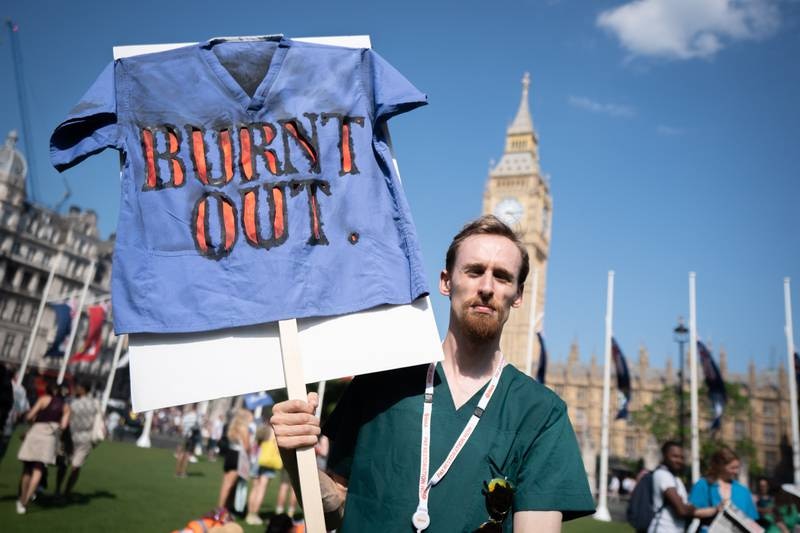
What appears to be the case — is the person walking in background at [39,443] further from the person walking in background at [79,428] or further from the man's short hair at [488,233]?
the man's short hair at [488,233]

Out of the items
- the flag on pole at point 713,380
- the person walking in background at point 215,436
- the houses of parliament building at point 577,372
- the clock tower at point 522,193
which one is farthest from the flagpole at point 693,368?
the clock tower at point 522,193

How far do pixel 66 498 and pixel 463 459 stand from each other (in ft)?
31.8

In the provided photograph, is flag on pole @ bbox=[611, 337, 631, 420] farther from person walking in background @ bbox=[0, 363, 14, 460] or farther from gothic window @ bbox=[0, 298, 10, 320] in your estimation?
gothic window @ bbox=[0, 298, 10, 320]

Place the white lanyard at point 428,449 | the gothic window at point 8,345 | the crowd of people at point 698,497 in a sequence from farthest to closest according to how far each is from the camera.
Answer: the gothic window at point 8,345
the crowd of people at point 698,497
the white lanyard at point 428,449

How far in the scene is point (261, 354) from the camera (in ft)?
7.99

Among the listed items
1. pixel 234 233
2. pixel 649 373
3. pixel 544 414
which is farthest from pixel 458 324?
pixel 649 373

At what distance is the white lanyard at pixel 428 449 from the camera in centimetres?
204

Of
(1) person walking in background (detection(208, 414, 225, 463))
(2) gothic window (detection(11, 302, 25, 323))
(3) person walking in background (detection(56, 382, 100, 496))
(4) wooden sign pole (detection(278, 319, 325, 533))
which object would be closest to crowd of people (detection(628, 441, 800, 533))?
(4) wooden sign pole (detection(278, 319, 325, 533))

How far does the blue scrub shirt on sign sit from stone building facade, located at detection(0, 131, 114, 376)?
57706 millimetres

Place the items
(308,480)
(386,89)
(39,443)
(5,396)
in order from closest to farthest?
(308,480) < (386,89) < (5,396) < (39,443)

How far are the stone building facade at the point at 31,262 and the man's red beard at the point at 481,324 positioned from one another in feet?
192

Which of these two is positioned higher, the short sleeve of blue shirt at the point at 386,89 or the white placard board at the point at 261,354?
the short sleeve of blue shirt at the point at 386,89

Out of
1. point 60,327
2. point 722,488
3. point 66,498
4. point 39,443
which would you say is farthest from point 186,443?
point 722,488

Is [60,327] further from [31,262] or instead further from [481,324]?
[31,262]
